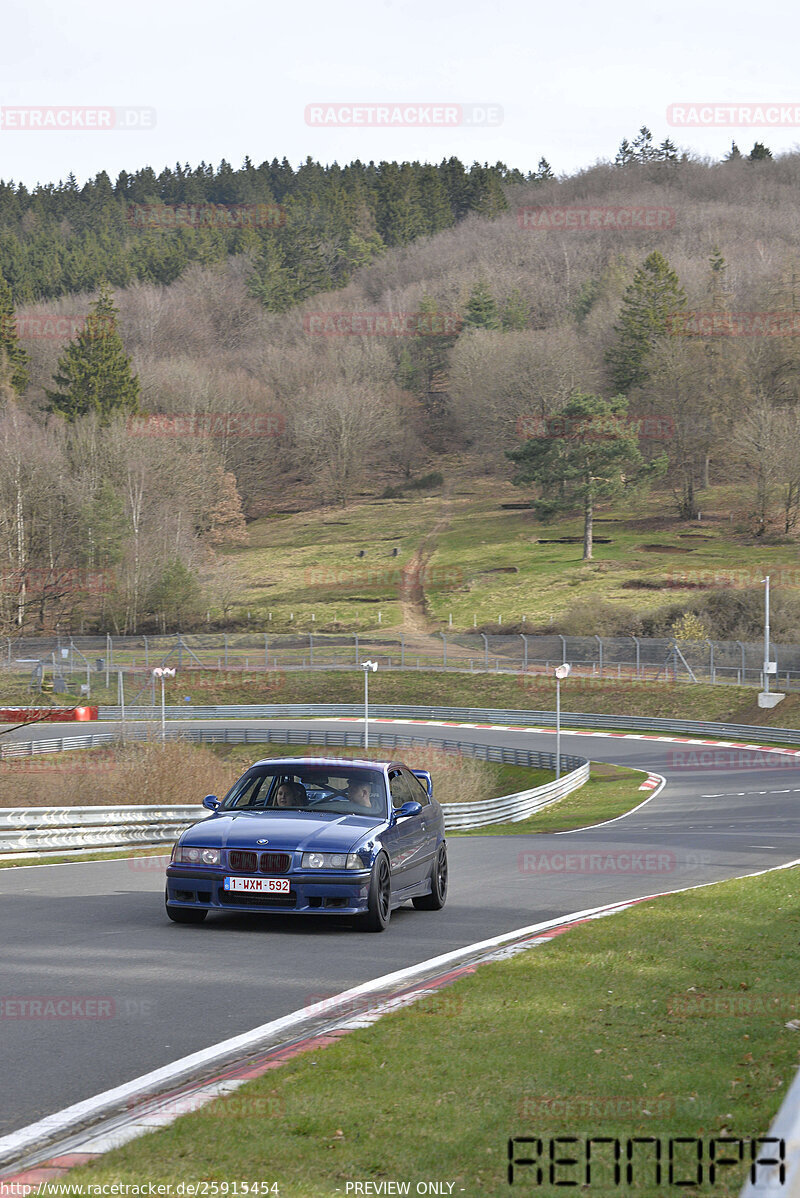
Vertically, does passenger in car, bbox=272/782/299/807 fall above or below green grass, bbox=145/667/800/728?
above

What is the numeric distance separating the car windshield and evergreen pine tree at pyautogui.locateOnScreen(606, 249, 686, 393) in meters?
96.6

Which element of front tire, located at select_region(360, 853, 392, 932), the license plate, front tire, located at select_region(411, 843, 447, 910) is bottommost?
front tire, located at select_region(411, 843, 447, 910)

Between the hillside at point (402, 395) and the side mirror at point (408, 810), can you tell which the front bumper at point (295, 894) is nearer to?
the side mirror at point (408, 810)

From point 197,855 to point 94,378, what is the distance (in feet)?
315

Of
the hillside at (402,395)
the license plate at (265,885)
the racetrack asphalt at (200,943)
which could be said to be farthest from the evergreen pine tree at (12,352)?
the license plate at (265,885)

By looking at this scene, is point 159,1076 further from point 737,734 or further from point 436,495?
point 436,495

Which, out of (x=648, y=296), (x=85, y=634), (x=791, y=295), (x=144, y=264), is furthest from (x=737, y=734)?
(x=144, y=264)

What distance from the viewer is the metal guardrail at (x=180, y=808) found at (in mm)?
17891

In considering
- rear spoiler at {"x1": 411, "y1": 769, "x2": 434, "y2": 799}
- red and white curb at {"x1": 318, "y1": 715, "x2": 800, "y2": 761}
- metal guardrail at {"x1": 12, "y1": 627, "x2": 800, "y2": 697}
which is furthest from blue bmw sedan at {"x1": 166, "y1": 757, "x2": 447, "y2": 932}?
metal guardrail at {"x1": 12, "y1": 627, "x2": 800, "y2": 697}

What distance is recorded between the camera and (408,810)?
12.0 m

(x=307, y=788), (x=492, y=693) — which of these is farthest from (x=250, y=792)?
(x=492, y=693)

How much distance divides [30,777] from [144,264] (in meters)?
118

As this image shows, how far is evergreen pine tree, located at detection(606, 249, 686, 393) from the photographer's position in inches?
4200

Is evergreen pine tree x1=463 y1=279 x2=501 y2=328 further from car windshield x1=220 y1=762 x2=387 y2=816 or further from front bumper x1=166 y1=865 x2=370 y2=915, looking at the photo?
front bumper x1=166 y1=865 x2=370 y2=915
